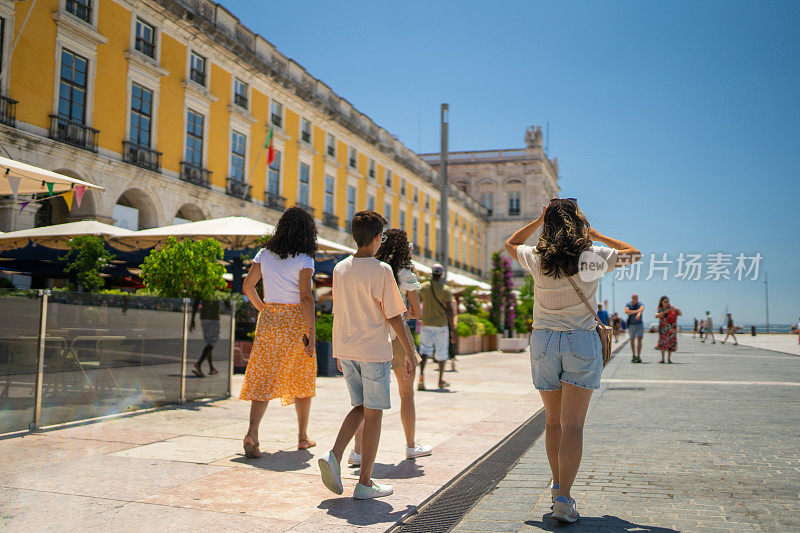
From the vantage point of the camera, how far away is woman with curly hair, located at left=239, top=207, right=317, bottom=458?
515 cm

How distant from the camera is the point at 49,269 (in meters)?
13.5

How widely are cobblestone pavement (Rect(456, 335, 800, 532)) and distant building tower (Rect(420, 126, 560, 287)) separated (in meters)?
65.5

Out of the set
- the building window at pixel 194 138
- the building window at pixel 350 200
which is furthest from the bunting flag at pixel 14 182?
the building window at pixel 350 200

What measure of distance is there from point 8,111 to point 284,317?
53.8 feet

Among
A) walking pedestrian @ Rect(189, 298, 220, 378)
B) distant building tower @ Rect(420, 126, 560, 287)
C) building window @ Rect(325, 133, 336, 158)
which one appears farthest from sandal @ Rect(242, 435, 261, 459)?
distant building tower @ Rect(420, 126, 560, 287)

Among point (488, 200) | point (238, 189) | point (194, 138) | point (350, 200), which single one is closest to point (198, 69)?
point (194, 138)

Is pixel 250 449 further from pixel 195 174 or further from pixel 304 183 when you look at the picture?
pixel 304 183

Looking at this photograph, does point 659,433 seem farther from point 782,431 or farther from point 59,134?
point 59,134

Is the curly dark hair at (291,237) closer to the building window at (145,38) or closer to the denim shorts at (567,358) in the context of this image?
the denim shorts at (567,358)

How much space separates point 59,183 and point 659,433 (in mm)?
7200

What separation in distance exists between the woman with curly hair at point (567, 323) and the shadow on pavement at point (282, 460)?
1897 millimetres

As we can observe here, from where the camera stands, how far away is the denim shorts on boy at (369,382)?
3.99m

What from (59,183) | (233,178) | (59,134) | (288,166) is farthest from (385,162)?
(59,183)

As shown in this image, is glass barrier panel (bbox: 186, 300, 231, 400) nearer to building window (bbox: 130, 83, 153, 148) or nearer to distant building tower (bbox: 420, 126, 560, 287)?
building window (bbox: 130, 83, 153, 148)
